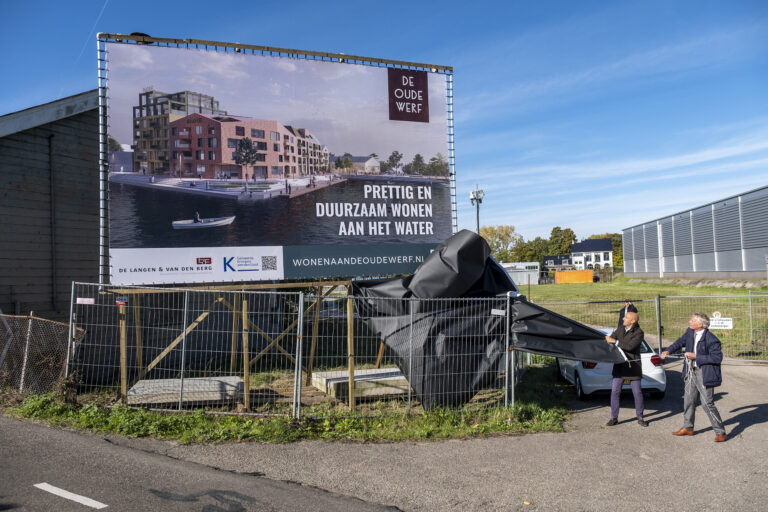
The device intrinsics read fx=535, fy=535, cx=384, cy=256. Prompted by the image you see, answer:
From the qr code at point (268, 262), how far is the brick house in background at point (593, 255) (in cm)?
10366

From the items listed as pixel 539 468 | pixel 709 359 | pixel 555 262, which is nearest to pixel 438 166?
pixel 709 359

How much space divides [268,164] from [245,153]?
457mm

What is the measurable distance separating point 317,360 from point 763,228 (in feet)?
140

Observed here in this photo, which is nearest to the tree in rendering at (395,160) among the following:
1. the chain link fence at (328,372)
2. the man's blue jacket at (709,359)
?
the chain link fence at (328,372)

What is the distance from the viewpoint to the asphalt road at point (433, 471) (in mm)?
4773

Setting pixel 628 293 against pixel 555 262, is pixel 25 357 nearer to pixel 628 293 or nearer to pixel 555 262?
pixel 628 293

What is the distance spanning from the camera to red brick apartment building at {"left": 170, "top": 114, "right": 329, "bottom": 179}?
31.3ft

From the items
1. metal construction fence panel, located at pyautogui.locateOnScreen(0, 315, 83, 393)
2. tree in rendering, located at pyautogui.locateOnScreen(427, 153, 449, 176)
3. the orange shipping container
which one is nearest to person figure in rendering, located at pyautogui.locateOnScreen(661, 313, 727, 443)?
tree in rendering, located at pyautogui.locateOnScreen(427, 153, 449, 176)

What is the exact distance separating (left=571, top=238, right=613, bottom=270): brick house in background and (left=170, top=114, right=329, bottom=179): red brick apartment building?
103143 mm

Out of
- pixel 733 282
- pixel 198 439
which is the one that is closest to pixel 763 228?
pixel 733 282

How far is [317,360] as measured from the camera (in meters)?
10.7

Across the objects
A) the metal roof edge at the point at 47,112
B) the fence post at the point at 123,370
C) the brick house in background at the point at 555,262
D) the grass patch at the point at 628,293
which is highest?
the metal roof edge at the point at 47,112

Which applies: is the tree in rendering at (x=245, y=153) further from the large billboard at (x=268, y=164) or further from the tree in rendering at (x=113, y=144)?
the tree in rendering at (x=113, y=144)

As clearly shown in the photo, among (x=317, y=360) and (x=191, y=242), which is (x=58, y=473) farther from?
(x=317, y=360)
